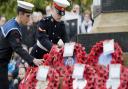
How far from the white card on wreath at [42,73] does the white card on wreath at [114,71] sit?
97 cm

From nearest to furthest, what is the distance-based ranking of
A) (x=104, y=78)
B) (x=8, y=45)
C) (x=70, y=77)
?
(x=104, y=78) < (x=70, y=77) < (x=8, y=45)

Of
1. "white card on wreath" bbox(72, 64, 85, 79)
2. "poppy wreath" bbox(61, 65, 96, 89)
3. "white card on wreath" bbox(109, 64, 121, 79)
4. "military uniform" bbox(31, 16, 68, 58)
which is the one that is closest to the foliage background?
"military uniform" bbox(31, 16, 68, 58)

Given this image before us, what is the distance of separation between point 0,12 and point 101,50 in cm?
1332

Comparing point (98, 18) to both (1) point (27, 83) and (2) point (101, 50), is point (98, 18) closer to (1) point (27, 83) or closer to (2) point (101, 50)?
(2) point (101, 50)

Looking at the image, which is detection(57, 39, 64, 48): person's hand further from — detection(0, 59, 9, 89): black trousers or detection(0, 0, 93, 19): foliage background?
detection(0, 0, 93, 19): foliage background

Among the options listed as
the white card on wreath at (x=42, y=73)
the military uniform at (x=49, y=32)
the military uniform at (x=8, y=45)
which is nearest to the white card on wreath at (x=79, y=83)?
the white card on wreath at (x=42, y=73)

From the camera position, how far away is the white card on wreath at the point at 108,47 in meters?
9.95

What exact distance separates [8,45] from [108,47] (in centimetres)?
159

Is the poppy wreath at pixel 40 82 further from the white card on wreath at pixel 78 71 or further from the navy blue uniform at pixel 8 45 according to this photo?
the navy blue uniform at pixel 8 45

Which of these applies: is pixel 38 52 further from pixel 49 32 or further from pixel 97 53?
pixel 97 53

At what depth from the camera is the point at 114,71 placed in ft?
30.3

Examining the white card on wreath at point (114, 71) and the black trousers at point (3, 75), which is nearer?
the white card on wreath at point (114, 71)

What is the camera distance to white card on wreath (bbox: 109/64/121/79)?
9.16 m

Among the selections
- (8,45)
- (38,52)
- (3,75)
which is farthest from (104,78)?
(38,52)
